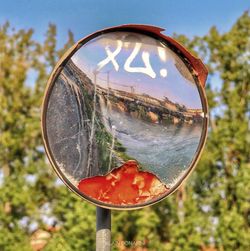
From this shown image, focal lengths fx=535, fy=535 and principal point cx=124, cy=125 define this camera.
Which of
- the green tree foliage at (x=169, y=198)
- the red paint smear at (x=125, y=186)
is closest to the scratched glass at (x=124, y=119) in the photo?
the red paint smear at (x=125, y=186)

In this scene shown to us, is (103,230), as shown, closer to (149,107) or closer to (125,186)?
(125,186)

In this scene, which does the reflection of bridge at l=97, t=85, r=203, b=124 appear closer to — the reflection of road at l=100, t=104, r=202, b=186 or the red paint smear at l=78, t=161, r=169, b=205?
the reflection of road at l=100, t=104, r=202, b=186

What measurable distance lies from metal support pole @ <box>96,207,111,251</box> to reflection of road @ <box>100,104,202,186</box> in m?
0.29

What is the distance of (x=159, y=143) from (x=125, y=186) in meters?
0.26

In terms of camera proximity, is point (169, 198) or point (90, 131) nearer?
point (90, 131)

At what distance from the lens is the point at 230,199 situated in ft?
31.6

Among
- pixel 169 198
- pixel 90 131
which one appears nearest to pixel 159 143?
pixel 90 131

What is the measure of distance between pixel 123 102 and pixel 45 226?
7336 mm

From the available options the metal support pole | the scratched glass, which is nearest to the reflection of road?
the scratched glass

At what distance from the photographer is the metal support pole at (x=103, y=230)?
7.71 ft

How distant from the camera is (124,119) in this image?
8.12 feet

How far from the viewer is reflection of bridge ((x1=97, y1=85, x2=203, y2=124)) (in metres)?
2.46

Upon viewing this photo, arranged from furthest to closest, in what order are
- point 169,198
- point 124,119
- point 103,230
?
point 169,198 < point 124,119 < point 103,230

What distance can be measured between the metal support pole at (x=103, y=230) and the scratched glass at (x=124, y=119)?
57mm
